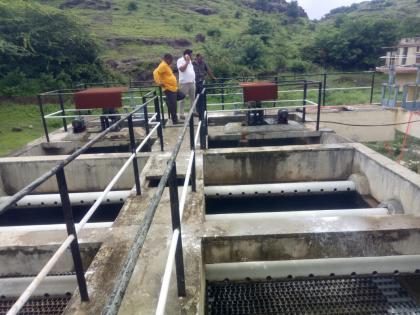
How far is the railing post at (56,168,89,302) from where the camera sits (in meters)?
2.15

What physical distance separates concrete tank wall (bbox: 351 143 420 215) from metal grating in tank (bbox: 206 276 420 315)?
1.05 m

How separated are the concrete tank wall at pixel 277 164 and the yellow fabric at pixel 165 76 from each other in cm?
243

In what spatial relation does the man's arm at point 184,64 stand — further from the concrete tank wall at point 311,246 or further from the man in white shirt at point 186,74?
the concrete tank wall at point 311,246

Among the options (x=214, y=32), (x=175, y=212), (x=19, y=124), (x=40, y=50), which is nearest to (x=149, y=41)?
(x=214, y=32)

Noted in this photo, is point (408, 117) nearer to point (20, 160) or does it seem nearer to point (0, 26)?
point (20, 160)

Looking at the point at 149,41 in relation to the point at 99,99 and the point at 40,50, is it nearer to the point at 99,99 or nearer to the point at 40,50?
the point at 40,50

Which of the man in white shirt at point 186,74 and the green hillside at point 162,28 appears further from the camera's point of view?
the green hillside at point 162,28

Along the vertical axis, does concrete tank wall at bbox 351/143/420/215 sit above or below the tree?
below

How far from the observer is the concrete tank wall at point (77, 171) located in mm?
5816

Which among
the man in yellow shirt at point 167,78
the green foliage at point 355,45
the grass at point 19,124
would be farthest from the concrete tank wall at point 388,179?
the green foliage at point 355,45

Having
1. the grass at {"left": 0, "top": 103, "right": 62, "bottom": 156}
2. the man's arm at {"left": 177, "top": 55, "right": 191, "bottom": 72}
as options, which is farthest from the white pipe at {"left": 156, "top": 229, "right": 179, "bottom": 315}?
the grass at {"left": 0, "top": 103, "right": 62, "bottom": 156}

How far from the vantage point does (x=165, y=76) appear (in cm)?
748

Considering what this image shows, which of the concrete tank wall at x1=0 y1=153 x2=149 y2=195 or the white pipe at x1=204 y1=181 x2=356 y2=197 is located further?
the concrete tank wall at x1=0 y1=153 x2=149 y2=195

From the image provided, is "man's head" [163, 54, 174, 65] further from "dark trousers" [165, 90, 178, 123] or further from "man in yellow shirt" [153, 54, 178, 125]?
"dark trousers" [165, 90, 178, 123]
